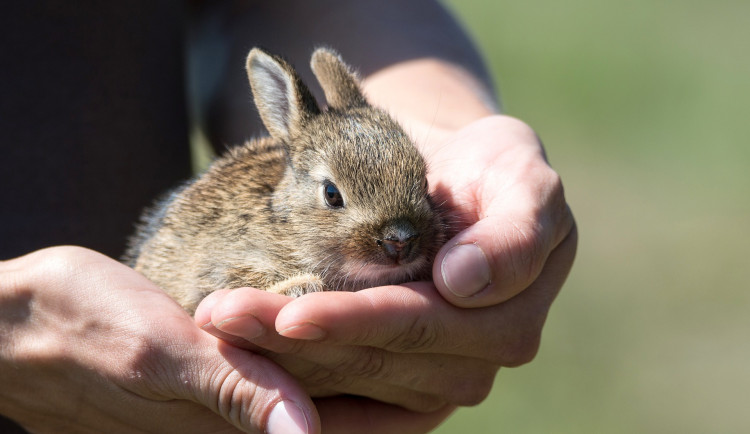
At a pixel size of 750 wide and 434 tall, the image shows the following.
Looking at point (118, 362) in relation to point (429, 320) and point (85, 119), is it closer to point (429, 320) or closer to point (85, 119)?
point (429, 320)

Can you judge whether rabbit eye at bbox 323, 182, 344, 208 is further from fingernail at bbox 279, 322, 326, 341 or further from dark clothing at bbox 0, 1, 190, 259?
dark clothing at bbox 0, 1, 190, 259

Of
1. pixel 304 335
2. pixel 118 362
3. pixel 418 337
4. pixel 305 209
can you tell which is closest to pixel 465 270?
pixel 418 337

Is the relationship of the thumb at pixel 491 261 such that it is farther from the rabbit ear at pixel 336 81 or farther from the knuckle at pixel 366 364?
the rabbit ear at pixel 336 81

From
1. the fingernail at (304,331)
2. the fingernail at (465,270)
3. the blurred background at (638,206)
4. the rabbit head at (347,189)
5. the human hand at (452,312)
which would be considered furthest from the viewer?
the blurred background at (638,206)

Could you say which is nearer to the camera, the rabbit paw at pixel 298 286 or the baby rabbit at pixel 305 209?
the rabbit paw at pixel 298 286

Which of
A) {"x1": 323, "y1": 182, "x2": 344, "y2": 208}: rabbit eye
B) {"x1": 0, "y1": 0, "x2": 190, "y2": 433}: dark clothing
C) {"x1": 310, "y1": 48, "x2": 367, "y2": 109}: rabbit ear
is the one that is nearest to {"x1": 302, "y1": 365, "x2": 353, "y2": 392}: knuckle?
{"x1": 323, "y1": 182, "x2": 344, "y2": 208}: rabbit eye

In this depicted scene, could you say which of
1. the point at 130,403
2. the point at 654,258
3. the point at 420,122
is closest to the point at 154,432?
the point at 130,403

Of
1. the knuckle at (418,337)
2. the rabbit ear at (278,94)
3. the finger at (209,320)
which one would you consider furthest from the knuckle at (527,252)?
the rabbit ear at (278,94)
